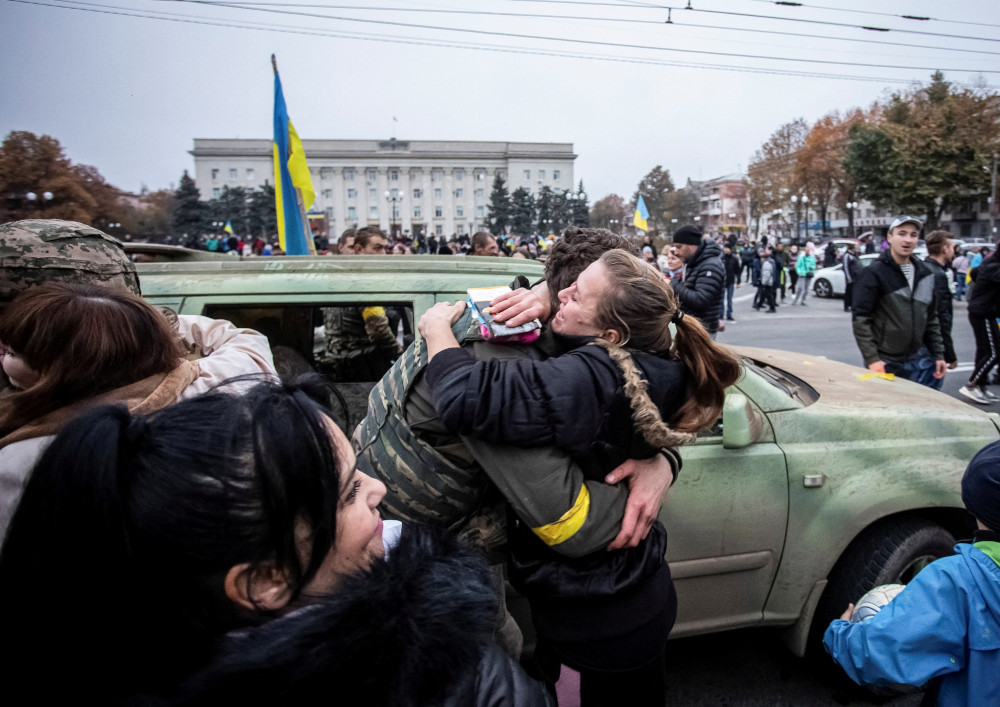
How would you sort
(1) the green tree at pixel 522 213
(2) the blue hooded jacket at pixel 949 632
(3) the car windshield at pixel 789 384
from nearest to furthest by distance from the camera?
(2) the blue hooded jacket at pixel 949 632
(3) the car windshield at pixel 789 384
(1) the green tree at pixel 522 213

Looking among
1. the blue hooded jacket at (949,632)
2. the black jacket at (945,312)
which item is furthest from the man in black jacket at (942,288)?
the blue hooded jacket at (949,632)

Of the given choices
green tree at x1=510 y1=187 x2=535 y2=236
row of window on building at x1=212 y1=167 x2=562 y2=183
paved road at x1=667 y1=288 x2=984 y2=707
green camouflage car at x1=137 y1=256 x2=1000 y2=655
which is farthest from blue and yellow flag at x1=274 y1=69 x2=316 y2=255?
row of window on building at x1=212 y1=167 x2=562 y2=183

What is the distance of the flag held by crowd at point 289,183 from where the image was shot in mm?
6211

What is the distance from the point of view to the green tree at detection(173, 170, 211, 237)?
178 ft

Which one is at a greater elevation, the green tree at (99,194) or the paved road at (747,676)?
the green tree at (99,194)

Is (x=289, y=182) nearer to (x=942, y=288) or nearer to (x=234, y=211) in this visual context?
(x=942, y=288)

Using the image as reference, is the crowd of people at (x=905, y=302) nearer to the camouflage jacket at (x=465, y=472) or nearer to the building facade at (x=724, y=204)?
the camouflage jacket at (x=465, y=472)

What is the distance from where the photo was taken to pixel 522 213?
47.7m

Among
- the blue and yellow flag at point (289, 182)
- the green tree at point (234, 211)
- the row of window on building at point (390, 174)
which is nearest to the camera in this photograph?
the blue and yellow flag at point (289, 182)

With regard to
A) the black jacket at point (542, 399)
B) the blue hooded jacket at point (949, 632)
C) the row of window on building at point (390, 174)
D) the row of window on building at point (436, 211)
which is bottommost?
the blue hooded jacket at point (949, 632)

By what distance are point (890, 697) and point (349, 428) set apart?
2683mm

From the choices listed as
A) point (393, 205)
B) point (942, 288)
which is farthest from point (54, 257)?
point (393, 205)

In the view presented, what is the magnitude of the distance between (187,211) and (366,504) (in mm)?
62020

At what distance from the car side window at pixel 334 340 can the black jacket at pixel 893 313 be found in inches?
136
